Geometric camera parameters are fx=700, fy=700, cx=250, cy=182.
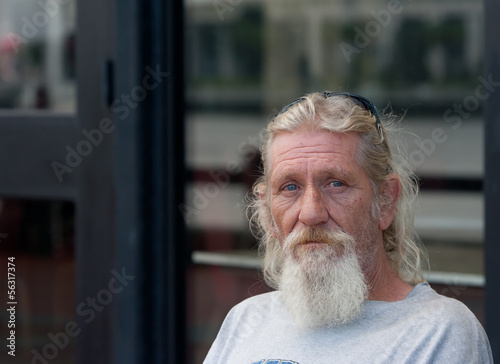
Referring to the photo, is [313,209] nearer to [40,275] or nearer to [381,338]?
[381,338]

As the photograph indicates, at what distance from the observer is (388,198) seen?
150 centimetres

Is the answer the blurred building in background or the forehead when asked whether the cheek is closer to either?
the forehead

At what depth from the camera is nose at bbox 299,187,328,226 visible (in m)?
1.41

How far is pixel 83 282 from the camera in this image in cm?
242

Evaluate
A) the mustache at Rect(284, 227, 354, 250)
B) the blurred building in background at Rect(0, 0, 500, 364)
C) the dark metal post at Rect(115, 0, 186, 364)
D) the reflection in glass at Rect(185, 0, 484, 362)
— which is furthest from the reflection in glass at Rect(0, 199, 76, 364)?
the mustache at Rect(284, 227, 354, 250)

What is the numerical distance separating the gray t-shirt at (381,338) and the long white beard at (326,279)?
0.12 ft

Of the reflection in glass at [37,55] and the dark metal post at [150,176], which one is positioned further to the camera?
the reflection in glass at [37,55]

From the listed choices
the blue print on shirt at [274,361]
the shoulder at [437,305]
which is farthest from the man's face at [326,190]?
the blue print on shirt at [274,361]

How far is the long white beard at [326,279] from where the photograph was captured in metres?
1.41

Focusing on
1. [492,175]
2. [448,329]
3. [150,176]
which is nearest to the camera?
[448,329]

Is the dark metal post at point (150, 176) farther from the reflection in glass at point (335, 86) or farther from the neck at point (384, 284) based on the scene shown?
the neck at point (384, 284)

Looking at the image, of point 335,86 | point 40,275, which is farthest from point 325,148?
point 335,86

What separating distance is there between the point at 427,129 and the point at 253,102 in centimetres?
275

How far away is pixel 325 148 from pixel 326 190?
0.09 m
